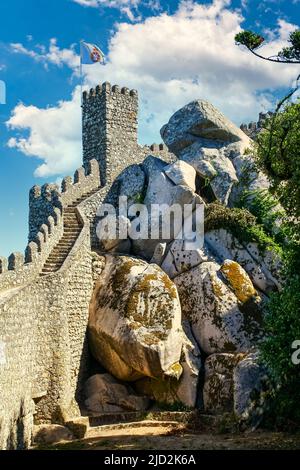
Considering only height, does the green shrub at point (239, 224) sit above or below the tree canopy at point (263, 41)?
below

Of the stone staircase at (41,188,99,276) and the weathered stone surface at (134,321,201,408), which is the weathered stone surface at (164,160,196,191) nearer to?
the stone staircase at (41,188,99,276)

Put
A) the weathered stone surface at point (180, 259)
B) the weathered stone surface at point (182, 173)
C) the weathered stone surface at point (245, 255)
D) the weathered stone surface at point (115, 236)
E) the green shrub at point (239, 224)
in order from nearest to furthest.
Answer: the weathered stone surface at point (245, 255) → the weathered stone surface at point (180, 259) → the green shrub at point (239, 224) → the weathered stone surface at point (115, 236) → the weathered stone surface at point (182, 173)

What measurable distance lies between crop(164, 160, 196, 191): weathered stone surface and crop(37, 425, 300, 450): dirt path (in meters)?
12.7

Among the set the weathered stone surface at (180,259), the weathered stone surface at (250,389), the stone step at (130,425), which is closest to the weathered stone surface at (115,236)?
the weathered stone surface at (180,259)

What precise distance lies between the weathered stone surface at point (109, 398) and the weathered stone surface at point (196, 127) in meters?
15.0

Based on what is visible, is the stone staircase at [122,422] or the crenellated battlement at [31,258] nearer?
the crenellated battlement at [31,258]

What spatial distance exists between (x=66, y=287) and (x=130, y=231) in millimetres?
6098

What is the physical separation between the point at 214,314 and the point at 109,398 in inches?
216

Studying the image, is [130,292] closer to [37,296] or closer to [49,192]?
[37,296]

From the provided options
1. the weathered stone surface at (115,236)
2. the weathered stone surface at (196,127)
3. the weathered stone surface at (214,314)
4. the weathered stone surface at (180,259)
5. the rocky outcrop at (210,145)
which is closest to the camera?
the weathered stone surface at (214,314)

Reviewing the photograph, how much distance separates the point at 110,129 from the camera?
104ft

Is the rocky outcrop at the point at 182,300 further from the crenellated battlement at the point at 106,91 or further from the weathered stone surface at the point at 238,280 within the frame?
the crenellated battlement at the point at 106,91

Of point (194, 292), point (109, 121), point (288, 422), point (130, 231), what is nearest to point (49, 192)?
point (130, 231)

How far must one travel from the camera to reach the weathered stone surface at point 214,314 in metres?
23.1
